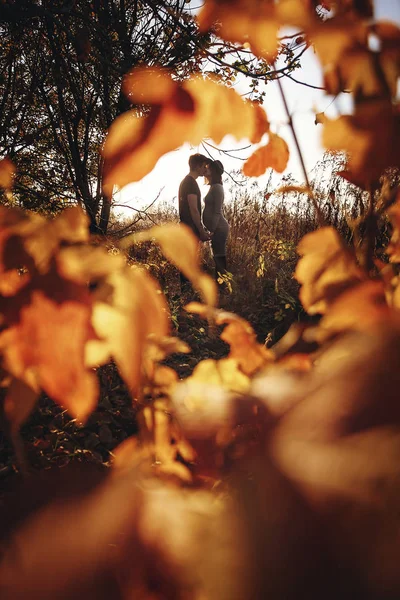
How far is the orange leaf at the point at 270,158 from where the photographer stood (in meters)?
0.56

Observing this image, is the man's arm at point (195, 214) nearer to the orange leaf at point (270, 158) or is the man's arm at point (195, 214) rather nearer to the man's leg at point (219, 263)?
the man's leg at point (219, 263)

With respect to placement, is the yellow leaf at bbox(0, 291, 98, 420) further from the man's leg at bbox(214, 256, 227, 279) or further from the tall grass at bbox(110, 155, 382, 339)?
the man's leg at bbox(214, 256, 227, 279)

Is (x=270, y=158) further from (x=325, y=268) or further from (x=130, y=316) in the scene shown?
(x=130, y=316)

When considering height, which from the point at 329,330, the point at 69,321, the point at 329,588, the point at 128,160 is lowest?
the point at 329,588

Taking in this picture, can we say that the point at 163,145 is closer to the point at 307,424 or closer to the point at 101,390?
the point at 307,424

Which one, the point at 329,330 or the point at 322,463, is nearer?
the point at 322,463

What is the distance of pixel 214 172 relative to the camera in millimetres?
3963

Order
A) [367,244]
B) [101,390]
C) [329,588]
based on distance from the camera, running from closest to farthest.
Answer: [329,588], [367,244], [101,390]

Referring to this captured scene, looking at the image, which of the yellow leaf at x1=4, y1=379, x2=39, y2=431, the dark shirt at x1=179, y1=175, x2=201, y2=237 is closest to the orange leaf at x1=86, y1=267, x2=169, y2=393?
the yellow leaf at x1=4, y1=379, x2=39, y2=431

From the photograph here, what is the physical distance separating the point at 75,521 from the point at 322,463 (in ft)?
0.70

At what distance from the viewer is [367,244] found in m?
0.47

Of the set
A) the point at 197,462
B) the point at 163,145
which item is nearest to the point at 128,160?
the point at 163,145

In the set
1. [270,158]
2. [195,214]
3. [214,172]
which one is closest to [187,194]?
[195,214]

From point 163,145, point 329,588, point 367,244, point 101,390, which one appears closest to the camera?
point 329,588
